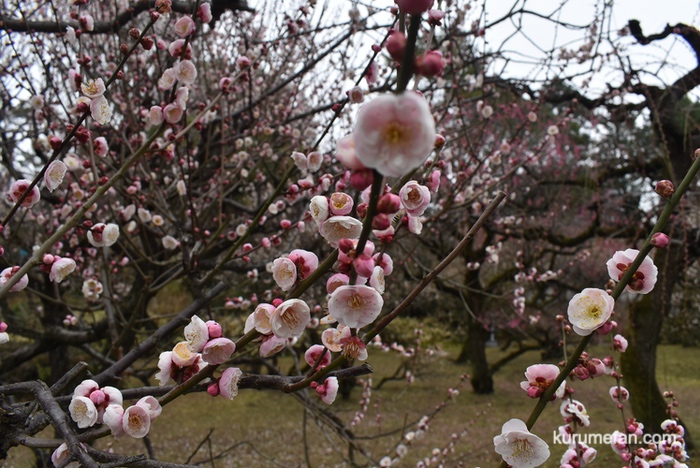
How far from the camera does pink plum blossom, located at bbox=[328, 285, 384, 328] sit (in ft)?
1.97

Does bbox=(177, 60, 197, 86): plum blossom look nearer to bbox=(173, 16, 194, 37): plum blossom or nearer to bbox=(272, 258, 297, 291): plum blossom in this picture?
bbox=(173, 16, 194, 37): plum blossom

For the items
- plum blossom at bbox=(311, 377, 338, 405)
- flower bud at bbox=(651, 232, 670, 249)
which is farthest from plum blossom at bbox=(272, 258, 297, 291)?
flower bud at bbox=(651, 232, 670, 249)

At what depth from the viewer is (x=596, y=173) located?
21.0 ft

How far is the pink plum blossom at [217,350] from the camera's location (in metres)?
0.70

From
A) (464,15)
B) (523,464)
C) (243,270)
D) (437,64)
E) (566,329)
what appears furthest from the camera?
(464,15)

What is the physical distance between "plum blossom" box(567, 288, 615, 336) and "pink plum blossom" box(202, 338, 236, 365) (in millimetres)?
493

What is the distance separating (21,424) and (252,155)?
324cm

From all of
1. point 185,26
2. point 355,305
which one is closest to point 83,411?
point 355,305

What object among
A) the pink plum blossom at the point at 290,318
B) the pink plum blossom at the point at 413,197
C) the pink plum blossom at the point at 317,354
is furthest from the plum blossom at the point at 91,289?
the pink plum blossom at the point at 413,197

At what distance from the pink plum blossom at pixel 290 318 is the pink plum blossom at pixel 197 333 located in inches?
4.0

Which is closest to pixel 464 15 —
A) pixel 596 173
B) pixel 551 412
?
pixel 596 173

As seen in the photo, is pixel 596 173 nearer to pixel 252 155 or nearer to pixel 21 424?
pixel 252 155

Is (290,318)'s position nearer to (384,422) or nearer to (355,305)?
(355,305)

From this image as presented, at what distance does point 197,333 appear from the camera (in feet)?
2.35
